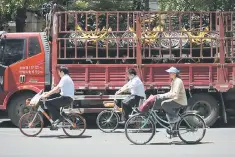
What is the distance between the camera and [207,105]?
40.7 feet

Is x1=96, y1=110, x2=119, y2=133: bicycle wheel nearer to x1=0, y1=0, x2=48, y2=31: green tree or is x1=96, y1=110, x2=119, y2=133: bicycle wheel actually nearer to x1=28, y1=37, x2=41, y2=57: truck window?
x1=28, y1=37, x2=41, y2=57: truck window

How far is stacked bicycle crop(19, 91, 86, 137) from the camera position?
10.6 m

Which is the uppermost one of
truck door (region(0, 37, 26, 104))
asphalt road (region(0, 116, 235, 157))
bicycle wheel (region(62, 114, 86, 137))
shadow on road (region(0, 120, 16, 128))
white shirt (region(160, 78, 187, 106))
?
truck door (region(0, 37, 26, 104))

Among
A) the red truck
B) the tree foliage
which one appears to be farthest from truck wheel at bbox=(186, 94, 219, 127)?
the tree foliage

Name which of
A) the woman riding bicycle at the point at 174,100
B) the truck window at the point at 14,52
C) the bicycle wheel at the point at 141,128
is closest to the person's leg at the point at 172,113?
the woman riding bicycle at the point at 174,100

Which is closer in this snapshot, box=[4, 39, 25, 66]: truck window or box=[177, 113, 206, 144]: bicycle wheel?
box=[177, 113, 206, 144]: bicycle wheel

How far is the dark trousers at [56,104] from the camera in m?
10.6

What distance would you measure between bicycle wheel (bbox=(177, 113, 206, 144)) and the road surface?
0.49 ft

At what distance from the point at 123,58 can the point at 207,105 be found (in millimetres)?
2507

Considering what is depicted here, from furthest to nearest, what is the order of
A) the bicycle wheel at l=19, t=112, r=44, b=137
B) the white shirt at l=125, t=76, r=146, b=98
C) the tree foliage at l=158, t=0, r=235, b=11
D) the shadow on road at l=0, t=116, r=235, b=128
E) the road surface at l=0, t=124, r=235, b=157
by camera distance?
the tree foliage at l=158, t=0, r=235, b=11, the shadow on road at l=0, t=116, r=235, b=128, the white shirt at l=125, t=76, r=146, b=98, the bicycle wheel at l=19, t=112, r=44, b=137, the road surface at l=0, t=124, r=235, b=157

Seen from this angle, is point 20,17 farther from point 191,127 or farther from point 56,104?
point 191,127

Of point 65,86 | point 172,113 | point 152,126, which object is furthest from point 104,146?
point 65,86

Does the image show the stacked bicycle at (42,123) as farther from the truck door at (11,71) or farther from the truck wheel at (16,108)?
the truck door at (11,71)

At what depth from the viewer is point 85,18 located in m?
12.6
